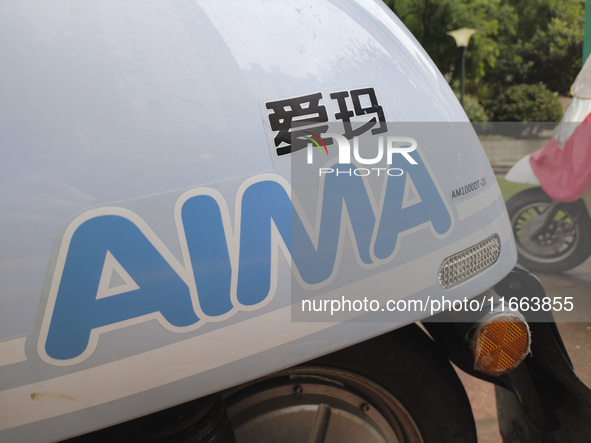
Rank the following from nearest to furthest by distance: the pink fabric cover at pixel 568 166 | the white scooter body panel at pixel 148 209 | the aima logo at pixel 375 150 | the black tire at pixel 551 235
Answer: the white scooter body panel at pixel 148 209
the aima logo at pixel 375 150
the pink fabric cover at pixel 568 166
the black tire at pixel 551 235

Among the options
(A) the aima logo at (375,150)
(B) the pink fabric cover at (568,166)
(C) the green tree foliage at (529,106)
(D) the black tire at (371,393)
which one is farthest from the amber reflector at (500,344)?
(C) the green tree foliage at (529,106)

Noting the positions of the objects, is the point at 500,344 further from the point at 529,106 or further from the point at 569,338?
the point at 529,106

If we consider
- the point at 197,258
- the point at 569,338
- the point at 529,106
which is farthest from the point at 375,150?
the point at 529,106

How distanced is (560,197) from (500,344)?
9.80ft

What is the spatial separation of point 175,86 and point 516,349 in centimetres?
97

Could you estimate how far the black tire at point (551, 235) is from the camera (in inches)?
161

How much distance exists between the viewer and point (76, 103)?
3.10 ft

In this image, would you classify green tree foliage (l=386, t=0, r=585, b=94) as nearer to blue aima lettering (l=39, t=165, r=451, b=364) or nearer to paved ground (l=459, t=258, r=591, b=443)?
paved ground (l=459, t=258, r=591, b=443)

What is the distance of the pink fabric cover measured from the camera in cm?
376

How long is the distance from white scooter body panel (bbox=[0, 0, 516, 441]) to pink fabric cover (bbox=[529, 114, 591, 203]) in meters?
3.16

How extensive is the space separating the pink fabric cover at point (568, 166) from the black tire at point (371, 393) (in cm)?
289

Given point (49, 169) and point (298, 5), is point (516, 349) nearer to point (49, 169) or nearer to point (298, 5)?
point (298, 5)

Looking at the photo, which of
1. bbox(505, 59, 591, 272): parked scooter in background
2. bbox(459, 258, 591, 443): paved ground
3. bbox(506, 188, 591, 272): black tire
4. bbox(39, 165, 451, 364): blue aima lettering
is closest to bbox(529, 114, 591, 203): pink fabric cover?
bbox(505, 59, 591, 272): parked scooter in background

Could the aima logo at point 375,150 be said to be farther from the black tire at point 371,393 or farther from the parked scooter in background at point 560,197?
the parked scooter in background at point 560,197
